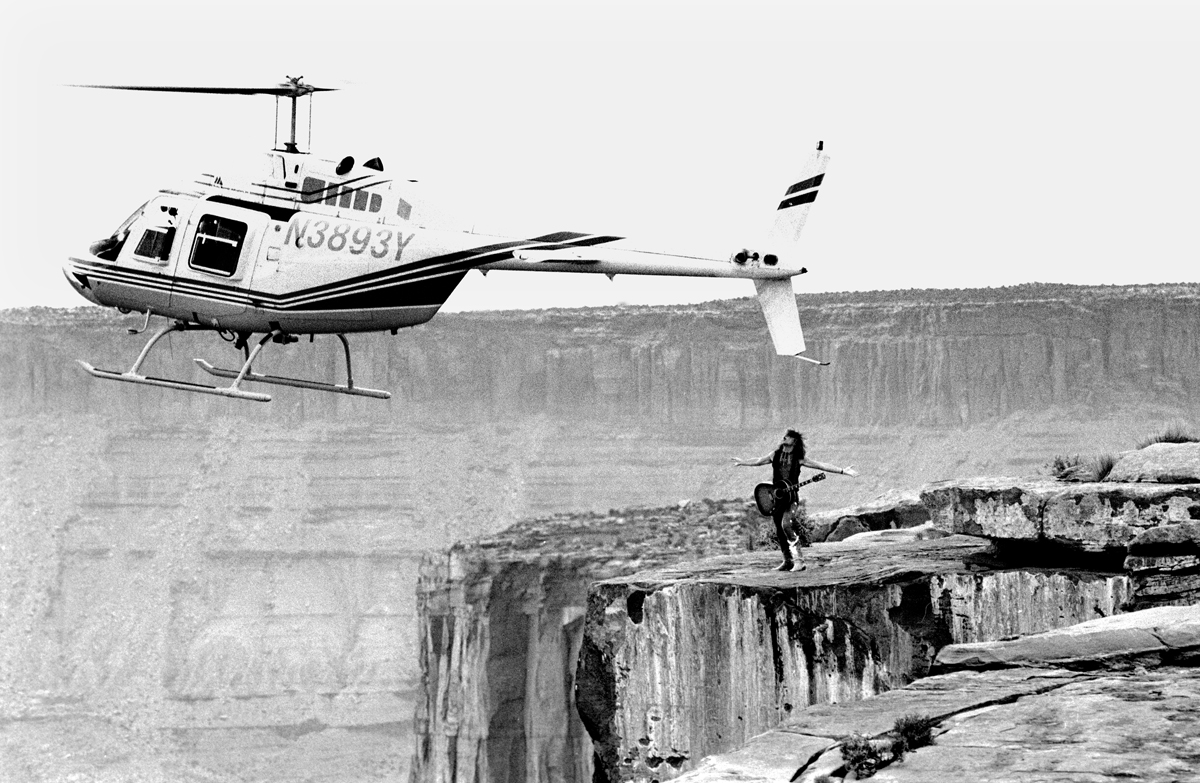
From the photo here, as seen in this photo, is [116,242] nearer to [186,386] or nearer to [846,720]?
[186,386]

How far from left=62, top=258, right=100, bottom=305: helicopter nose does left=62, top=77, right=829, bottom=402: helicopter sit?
9cm

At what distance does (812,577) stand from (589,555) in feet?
175

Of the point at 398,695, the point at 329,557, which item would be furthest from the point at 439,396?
the point at 398,695

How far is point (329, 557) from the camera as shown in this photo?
123875mm

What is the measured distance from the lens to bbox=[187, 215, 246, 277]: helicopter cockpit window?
32625 millimetres

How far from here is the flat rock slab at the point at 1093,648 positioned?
21.4 meters

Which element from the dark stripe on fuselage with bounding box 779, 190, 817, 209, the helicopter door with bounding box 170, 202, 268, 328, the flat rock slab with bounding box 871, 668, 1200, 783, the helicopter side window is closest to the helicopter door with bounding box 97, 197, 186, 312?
the helicopter side window

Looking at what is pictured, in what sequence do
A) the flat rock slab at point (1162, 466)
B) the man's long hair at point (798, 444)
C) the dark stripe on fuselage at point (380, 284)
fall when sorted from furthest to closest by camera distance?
the dark stripe on fuselage at point (380, 284)
the man's long hair at point (798, 444)
the flat rock slab at point (1162, 466)

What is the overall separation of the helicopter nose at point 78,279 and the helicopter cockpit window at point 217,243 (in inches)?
72.0

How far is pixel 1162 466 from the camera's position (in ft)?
96.6

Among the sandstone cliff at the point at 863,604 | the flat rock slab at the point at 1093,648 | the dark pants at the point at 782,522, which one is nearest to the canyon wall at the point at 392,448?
the sandstone cliff at the point at 863,604

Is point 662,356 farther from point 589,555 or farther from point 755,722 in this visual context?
point 755,722

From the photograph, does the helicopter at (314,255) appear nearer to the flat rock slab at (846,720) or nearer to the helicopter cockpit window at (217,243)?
the helicopter cockpit window at (217,243)

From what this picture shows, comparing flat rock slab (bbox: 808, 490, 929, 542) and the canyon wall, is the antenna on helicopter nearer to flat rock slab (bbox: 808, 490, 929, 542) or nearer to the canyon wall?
flat rock slab (bbox: 808, 490, 929, 542)
